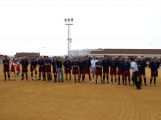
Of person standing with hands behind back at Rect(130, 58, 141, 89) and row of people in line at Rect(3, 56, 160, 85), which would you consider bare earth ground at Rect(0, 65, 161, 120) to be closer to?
person standing with hands behind back at Rect(130, 58, 141, 89)

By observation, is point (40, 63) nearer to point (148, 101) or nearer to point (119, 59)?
point (119, 59)

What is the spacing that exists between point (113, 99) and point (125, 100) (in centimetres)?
71

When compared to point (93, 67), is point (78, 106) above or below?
below

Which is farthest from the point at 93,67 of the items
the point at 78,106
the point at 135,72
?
the point at 78,106

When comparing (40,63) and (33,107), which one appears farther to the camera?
(40,63)

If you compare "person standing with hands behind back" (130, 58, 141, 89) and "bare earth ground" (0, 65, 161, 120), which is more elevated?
"person standing with hands behind back" (130, 58, 141, 89)

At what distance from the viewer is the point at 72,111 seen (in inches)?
527

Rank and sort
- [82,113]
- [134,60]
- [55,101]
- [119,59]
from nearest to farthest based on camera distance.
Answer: [82,113] → [55,101] → [134,60] → [119,59]

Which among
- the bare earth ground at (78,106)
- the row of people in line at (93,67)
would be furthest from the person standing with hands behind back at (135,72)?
the bare earth ground at (78,106)

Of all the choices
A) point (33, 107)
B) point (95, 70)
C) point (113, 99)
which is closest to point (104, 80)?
point (95, 70)

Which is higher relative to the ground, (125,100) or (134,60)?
(134,60)

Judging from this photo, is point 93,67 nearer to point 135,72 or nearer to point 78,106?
point 135,72

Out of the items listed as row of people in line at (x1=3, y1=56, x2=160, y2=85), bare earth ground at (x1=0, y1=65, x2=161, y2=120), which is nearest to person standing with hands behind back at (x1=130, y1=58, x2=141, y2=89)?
row of people in line at (x1=3, y1=56, x2=160, y2=85)

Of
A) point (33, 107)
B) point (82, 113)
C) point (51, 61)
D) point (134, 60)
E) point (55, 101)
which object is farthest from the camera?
point (51, 61)
